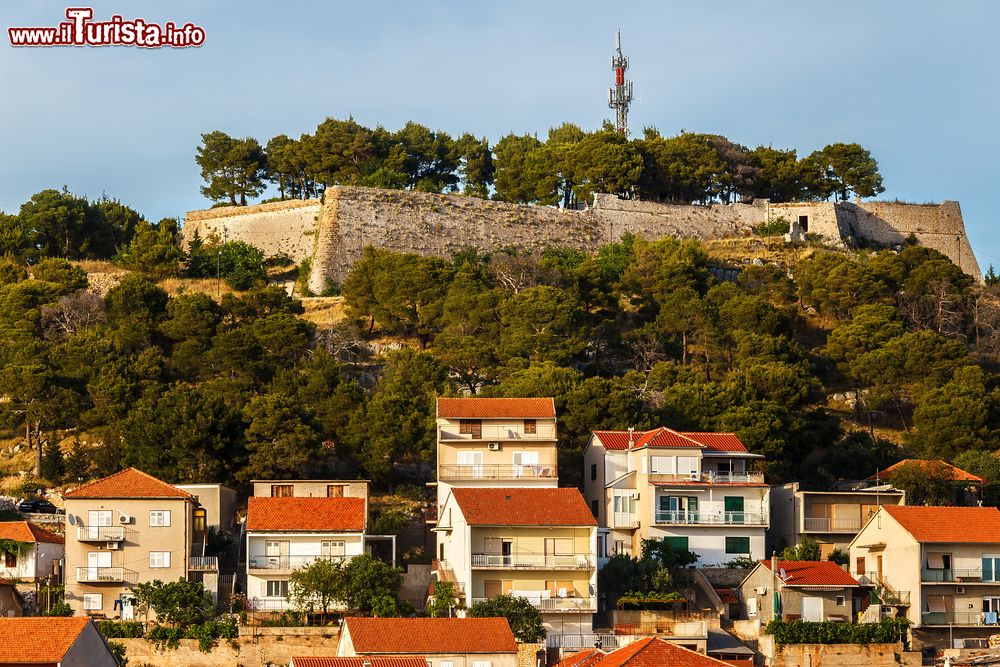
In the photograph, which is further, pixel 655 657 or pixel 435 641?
pixel 435 641

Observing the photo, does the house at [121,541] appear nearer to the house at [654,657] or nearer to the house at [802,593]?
the house at [654,657]

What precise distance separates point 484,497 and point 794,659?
35.4ft

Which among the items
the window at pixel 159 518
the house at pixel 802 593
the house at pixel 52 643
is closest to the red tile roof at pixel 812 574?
the house at pixel 802 593

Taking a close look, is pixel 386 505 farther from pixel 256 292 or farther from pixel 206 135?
pixel 206 135

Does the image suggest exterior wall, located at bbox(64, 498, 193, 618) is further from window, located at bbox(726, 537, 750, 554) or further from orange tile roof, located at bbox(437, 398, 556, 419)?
window, located at bbox(726, 537, 750, 554)

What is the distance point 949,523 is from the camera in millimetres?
51125

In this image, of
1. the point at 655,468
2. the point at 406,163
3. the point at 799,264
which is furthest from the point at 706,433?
the point at 406,163

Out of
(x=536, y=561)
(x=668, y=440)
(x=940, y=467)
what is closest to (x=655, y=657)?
(x=536, y=561)

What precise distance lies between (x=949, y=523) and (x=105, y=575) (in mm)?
26188

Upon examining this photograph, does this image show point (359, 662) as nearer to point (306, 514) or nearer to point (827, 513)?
point (306, 514)

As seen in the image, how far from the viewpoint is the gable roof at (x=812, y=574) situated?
162 feet

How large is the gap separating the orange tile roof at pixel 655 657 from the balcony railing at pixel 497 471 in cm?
1788

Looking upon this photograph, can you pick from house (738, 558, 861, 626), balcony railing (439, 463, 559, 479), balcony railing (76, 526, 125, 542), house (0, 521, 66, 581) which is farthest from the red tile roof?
house (0, 521, 66, 581)

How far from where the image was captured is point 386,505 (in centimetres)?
5891
